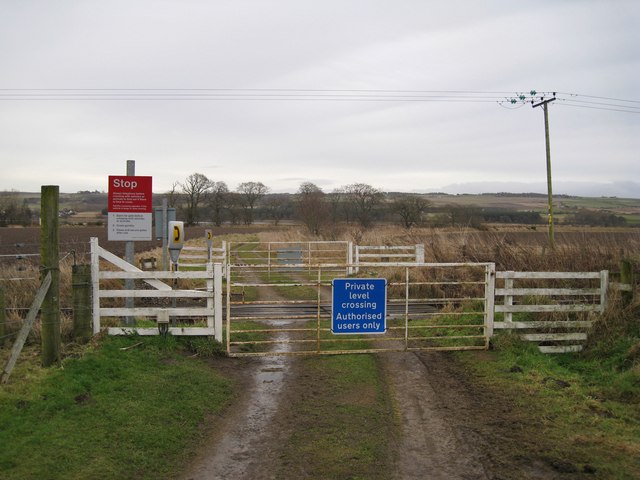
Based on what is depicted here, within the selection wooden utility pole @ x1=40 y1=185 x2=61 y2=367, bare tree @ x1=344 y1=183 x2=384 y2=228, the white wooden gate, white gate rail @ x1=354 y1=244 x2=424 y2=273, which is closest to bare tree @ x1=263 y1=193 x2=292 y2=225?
bare tree @ x1=344 y1=183 x2=384 y2=228

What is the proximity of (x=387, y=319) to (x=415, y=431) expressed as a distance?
7.12 metres

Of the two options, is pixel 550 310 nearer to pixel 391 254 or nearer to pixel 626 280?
pixel 626 280

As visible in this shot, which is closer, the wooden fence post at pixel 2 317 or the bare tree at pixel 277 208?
the wooden fence post at pixel 2 317

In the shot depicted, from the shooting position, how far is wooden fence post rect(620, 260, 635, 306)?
10.5 m

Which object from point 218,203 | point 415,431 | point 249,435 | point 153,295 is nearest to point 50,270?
point 153,295

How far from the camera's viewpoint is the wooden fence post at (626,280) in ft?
34.3

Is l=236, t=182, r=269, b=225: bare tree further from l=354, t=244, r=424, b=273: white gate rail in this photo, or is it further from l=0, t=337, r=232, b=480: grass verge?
l=0, t=337, r=232, b=480: grass verge

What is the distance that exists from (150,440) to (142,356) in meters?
2.91

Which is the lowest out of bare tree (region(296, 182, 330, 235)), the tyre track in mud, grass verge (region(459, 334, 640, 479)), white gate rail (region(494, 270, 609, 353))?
the tyre track in mud

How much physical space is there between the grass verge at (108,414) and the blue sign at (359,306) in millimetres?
2361

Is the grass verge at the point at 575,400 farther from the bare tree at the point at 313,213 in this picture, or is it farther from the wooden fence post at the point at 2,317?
the bare tree at the point at 313,213

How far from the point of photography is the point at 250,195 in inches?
3487

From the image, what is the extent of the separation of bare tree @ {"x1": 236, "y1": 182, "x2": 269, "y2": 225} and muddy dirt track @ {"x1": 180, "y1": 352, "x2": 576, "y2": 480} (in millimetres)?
72535

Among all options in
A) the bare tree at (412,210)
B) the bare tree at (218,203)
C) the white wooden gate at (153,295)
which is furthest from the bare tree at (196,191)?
the white wooden gate at (153,295)
